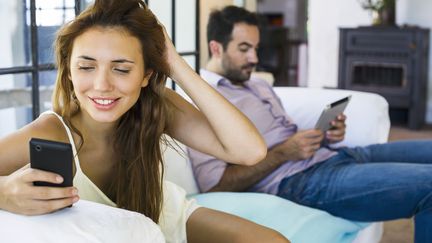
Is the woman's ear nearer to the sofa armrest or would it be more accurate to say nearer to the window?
the window

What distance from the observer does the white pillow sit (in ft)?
3.09

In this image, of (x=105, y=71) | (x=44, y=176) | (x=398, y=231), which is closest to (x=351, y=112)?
(x=398, y=231)

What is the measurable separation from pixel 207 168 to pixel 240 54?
0.54 m

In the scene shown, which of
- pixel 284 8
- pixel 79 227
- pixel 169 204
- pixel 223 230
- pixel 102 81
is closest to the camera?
pixel 79 227

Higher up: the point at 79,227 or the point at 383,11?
the point at 383,11

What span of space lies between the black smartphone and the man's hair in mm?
1420

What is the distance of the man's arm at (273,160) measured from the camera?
2023mm

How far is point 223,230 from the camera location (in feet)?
4.48

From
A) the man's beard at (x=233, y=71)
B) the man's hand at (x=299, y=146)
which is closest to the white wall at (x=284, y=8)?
the man's beard at (x=233, y=71)

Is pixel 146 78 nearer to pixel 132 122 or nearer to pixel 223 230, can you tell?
pixel 132 122

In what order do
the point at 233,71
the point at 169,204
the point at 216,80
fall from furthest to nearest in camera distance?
the point at 233,71
the point at 216,80
the point at 169,204

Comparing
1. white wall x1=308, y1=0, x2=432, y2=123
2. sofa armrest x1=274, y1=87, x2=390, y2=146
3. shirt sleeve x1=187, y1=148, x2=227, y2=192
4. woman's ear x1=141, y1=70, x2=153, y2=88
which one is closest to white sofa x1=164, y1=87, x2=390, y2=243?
sofa armrest x1=274, y1=87, x2=390, y2=146

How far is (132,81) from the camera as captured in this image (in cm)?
129

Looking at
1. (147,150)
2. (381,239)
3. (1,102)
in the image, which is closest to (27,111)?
(1,102)
